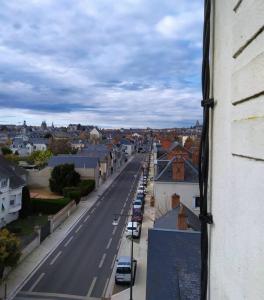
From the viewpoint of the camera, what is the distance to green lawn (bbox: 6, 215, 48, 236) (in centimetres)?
3435

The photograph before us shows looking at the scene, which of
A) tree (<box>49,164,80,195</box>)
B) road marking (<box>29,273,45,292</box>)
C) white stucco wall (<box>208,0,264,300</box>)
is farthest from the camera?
tree (<box>49,164,80,195</box>)

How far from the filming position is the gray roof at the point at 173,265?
1351cm

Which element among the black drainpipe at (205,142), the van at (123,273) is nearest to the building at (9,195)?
the van at (123,273)

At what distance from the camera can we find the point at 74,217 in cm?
4084

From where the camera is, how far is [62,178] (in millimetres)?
53656

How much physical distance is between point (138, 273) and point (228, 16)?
77.5 feet

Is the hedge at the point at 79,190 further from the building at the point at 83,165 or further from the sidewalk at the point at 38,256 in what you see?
the sidewalk at the point at 38,256

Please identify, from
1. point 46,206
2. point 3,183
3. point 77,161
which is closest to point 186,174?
point 3,183

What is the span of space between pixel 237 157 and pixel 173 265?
1298 centimetres

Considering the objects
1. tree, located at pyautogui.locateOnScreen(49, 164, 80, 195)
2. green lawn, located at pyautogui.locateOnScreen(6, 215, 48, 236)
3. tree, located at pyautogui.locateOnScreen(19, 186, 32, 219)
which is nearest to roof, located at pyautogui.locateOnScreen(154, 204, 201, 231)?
Result: green lawn, located at pyautogui.locateOnScreen(6, 215, 48, 236)

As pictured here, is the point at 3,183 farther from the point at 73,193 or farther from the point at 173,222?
the point at 173,222

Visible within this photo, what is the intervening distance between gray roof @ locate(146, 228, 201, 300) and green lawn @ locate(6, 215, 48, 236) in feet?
71.0

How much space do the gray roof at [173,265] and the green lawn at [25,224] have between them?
21.6 m

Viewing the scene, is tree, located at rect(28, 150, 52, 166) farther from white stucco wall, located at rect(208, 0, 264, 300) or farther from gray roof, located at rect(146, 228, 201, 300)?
white stucco wall, located at rect(208, 0, 264, 300)
